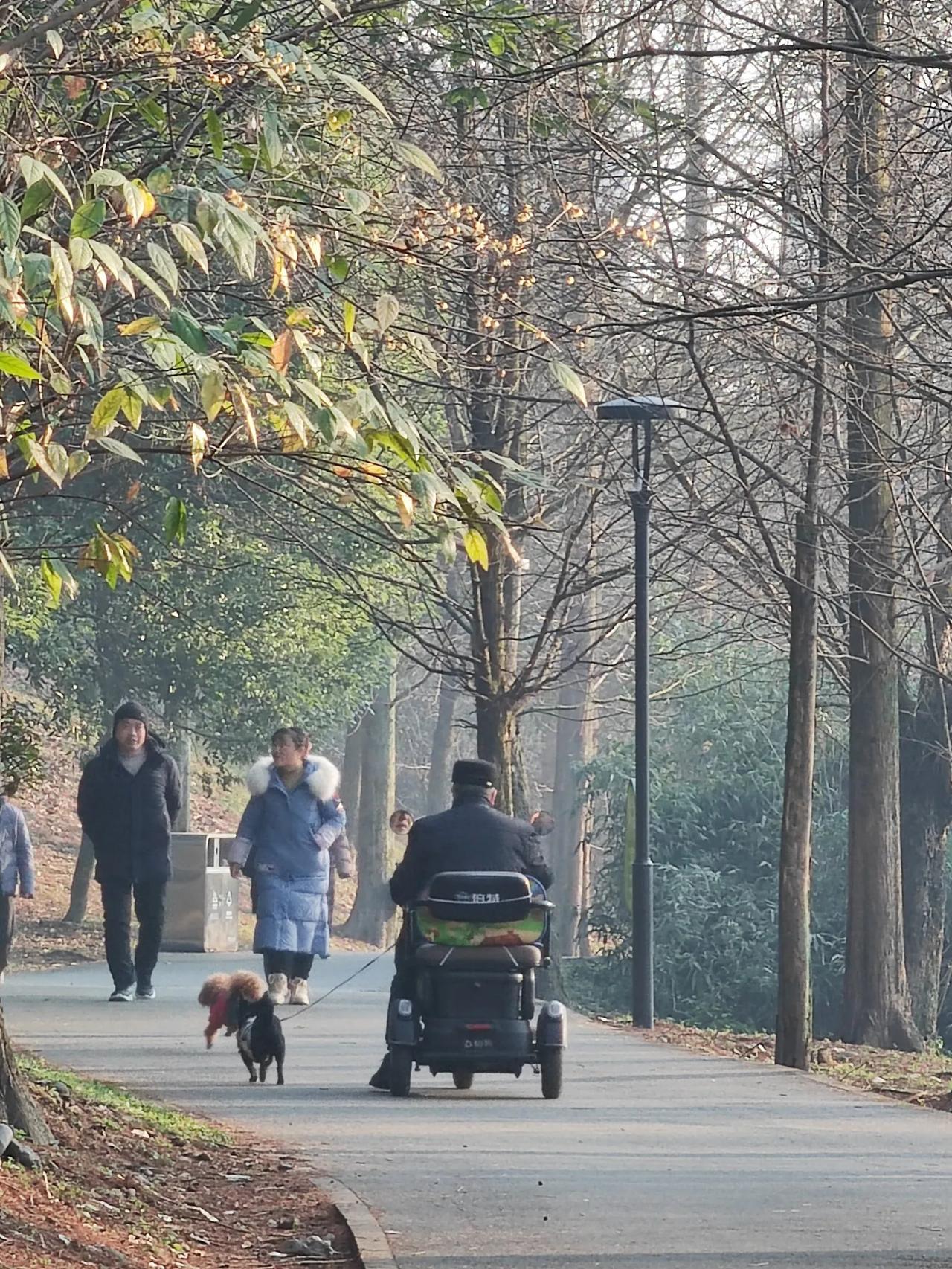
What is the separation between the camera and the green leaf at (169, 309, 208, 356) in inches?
240

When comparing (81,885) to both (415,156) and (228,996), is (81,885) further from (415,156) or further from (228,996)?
(415,156)

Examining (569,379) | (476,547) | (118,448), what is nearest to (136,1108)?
(476,547)

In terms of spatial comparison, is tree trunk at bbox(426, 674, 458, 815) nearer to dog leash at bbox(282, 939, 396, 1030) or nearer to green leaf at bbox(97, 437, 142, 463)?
dog leash at bbox(282, 939, 396, 1030)

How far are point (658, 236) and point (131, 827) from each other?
18.3 ft

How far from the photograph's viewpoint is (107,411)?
20.2 feet

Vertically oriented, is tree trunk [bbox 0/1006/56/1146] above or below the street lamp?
below

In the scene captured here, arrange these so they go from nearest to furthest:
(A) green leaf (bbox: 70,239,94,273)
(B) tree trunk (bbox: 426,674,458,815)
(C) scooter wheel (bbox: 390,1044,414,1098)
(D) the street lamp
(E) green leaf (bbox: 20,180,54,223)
A: (A) green leaf (bbox: 70,239,94,273) < (E) green leaf (bbox: 20,180,54,223) < (C) scooter wheel (bbox: 390,1044,414,1098) < (D) the street lamp < (B) tree trunk (bbox: 426,674,458,815)

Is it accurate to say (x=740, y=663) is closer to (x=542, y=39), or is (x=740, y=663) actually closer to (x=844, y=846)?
(x=844, y=846)

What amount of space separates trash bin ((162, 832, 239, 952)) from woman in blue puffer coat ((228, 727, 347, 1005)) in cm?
891

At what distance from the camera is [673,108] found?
16.5 m

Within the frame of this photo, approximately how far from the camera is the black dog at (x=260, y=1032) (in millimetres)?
12180

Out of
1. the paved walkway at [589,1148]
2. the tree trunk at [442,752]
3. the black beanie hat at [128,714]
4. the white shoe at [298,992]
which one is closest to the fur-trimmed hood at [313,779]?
the black beanie hat at [128,714]

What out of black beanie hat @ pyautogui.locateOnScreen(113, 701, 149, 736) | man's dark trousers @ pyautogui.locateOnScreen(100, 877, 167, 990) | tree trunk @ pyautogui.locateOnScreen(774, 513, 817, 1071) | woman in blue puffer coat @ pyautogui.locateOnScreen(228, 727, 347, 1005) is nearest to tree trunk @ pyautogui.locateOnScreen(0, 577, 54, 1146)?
woman in blue puffer coat @ pyautogui.locateOnScreen(228, 727, 347, 1005)

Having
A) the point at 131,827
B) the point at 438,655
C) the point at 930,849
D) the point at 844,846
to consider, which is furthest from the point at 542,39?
the point at 844,846
